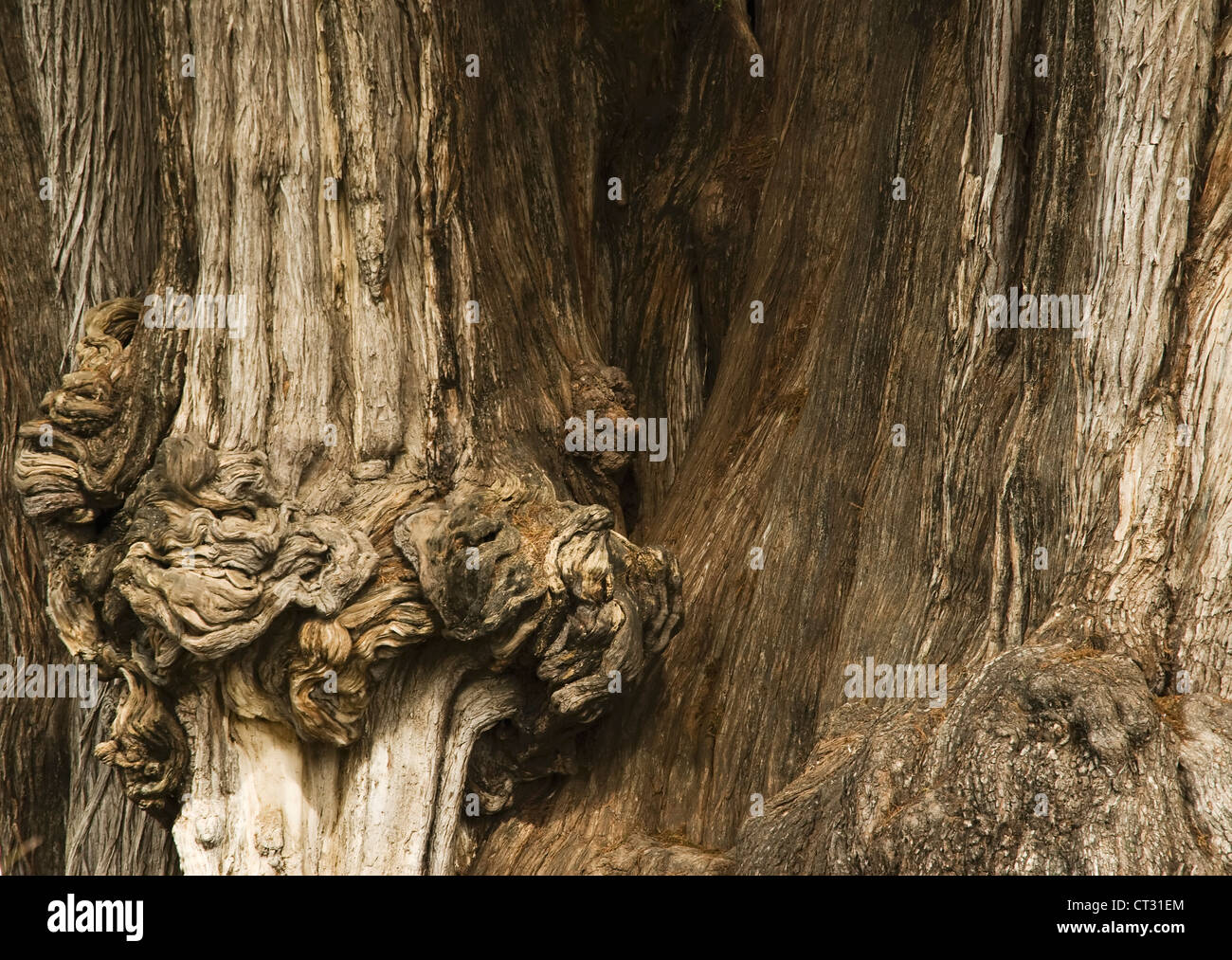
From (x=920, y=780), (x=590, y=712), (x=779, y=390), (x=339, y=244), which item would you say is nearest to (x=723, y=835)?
(x=590, y=712)

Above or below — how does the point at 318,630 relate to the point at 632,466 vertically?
below

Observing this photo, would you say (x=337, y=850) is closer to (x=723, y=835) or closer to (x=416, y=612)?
(x=416, y=612)

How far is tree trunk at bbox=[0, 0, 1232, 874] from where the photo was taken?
3.61 meters

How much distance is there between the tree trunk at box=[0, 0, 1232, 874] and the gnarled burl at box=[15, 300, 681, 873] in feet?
0.04

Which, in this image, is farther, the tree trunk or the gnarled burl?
the gnarled burl

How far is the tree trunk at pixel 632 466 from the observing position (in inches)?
142

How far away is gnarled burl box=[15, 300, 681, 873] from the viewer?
391 cm

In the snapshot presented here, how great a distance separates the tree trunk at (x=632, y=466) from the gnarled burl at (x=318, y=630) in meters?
0.01

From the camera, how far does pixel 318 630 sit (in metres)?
3.90

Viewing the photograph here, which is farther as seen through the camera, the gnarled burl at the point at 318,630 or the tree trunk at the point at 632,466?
the gnarled burl at the point at 318,630

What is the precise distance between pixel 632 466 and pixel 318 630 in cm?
173

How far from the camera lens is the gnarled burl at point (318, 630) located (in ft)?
12.8

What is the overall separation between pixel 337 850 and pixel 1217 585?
2.61 meters

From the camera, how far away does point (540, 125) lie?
512 centimetres
